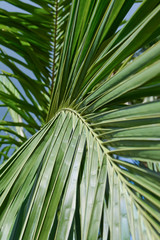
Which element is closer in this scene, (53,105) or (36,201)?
(36,201)

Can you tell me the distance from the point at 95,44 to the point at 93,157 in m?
0.18

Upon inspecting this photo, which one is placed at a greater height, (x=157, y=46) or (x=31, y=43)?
(x=31, y=43)

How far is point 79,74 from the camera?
16.9 inches

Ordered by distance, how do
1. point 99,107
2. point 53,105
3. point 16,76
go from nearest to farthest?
1. point 99,107
2. point 53,105
3. point 16,76

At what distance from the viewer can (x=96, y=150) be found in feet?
1.13

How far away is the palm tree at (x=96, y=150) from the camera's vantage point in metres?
0.26

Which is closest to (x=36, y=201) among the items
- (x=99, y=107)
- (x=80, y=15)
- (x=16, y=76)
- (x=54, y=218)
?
(x=54, y=218)

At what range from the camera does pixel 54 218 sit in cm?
31

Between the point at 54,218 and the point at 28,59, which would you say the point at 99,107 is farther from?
the point at 28,59

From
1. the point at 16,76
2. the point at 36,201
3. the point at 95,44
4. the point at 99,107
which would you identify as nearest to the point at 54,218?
the point at 36,201

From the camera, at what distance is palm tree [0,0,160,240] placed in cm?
26

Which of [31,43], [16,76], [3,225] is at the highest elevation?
[31,43]

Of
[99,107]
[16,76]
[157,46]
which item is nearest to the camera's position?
[157,46]

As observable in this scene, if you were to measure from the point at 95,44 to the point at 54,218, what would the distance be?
0.26 meters
